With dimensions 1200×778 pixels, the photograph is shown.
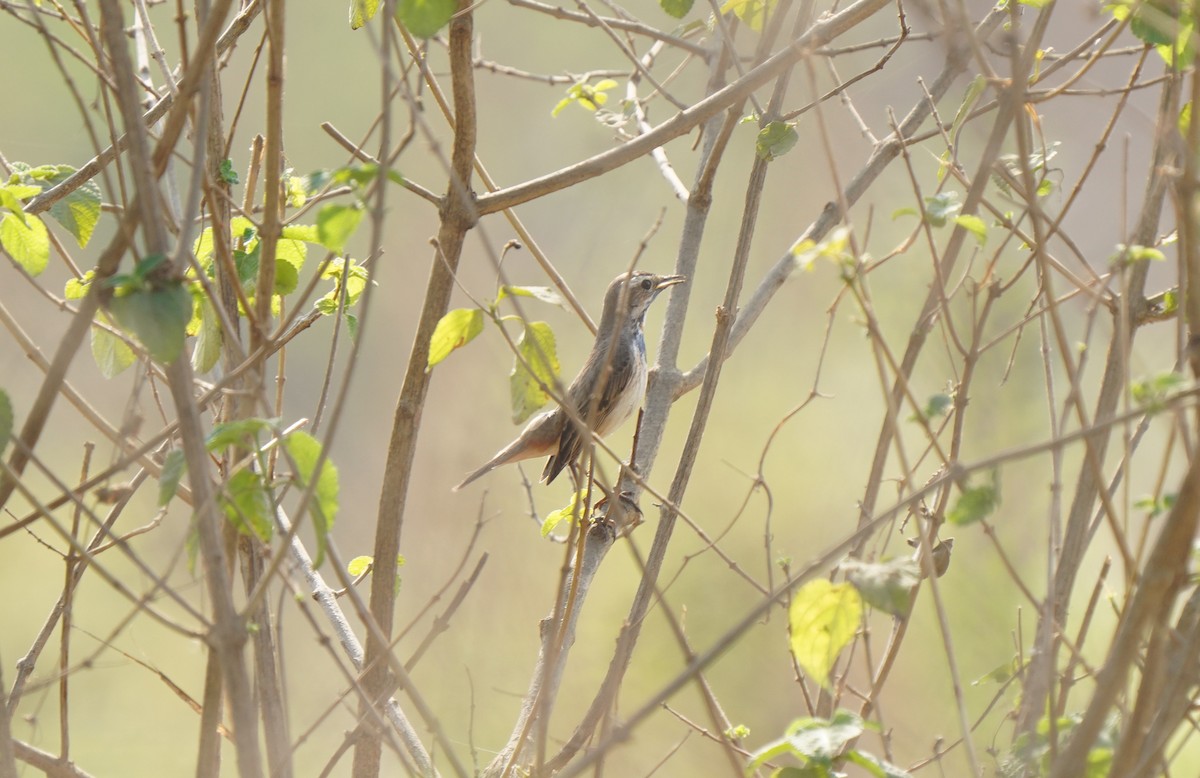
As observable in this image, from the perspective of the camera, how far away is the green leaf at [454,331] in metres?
1.84

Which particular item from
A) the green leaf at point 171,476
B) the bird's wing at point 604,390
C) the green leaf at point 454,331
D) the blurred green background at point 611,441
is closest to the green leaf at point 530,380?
the green leaf at point 454,331

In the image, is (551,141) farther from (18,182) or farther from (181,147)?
(18,182)

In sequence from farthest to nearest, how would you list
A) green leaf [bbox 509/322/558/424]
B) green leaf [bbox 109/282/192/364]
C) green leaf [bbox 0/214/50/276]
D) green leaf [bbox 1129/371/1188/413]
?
green leaf [bbox 0/214/50/276], green leaf [bbox 509/322/558/424], green leaf [bbox 109/282/192/364], green leaf [bbox 1129/371/1188/413]

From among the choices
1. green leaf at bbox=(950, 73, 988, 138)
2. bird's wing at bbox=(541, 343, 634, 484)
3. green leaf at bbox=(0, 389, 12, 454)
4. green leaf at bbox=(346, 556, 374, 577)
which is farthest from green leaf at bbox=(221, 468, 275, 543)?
bird's wing at bbox=(541, 343, 634, 484)

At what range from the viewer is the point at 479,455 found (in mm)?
7039

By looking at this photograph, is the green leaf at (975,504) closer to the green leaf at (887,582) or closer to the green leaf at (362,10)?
the green leaf at (887,582)

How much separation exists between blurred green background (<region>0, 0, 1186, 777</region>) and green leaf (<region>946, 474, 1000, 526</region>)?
15.5 feet

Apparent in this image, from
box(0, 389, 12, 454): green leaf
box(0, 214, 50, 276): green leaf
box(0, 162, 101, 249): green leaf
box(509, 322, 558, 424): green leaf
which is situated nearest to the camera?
box(0, 389, 12, 454): green leaf

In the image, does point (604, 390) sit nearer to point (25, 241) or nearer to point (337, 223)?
point (25, 241)

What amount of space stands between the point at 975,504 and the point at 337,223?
96 centimetres

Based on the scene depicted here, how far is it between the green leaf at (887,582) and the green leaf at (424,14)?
1018 millimetres

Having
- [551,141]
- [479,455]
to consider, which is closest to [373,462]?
[479,455]

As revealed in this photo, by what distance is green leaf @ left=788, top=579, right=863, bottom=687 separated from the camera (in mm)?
1485

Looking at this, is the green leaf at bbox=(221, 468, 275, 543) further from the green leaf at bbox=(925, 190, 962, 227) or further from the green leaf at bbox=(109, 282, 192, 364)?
the green leaf at bbox=(925, 190, 962, 227)
